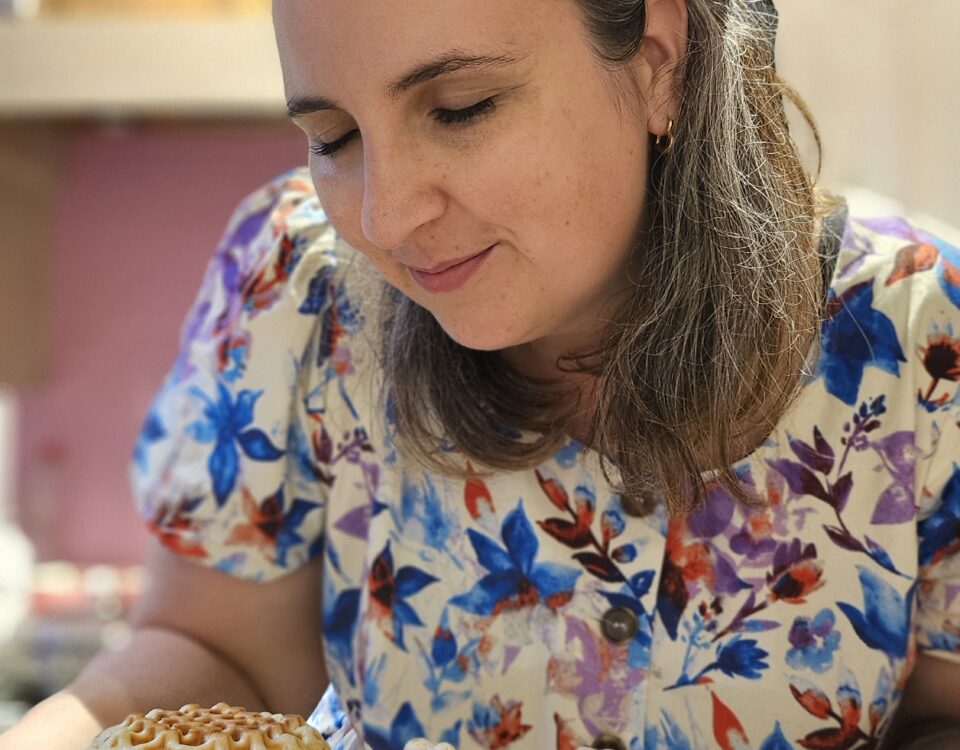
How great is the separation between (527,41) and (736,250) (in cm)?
22

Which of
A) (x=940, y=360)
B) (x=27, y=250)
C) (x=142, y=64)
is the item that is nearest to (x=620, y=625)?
(x=940, y=360)

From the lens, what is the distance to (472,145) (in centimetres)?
74

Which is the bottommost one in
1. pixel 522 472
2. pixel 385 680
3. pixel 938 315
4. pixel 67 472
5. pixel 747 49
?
pixel 67 472

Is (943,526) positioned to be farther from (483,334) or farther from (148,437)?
(148,437)

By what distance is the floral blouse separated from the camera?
0.91 metres

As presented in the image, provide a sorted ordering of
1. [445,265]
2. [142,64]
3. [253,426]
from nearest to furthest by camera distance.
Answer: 1. [445,265]
2. [253,426]
3. [142,64]

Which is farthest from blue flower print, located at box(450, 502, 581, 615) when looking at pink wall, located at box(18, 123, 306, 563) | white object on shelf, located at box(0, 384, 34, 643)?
pink wall, located at box(18, 123, 306, 563)

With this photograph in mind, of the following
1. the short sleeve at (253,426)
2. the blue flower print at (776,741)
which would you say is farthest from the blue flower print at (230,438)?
→ the blue flower print at (776,741)

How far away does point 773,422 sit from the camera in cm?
89

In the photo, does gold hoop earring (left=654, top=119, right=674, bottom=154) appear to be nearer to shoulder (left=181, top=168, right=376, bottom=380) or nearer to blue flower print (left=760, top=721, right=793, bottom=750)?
shoulder (left=181, top=168, right=376, bottom=380)

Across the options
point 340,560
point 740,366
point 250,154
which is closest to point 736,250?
point 740,366

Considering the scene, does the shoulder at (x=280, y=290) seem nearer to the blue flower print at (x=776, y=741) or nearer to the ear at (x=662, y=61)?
the ear at (x=662, y=61)

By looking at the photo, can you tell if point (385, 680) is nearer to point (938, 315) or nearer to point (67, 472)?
point (938, 315)

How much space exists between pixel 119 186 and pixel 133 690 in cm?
253
